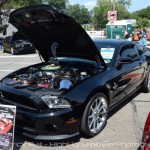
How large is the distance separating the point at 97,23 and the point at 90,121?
2591 inches

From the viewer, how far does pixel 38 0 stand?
223 feet

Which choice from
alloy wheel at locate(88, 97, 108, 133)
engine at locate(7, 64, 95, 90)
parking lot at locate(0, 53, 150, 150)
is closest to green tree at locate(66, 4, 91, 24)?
engine at locate(7, 64, 95, 90)

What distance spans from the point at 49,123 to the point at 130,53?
2782mm

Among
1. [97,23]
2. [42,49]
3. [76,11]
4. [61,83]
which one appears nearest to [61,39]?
[42,49]

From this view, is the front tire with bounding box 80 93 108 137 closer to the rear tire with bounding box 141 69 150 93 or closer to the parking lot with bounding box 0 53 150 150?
the parking lot with bounding box 0 53 150 150

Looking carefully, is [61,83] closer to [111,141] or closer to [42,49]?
[111,141]

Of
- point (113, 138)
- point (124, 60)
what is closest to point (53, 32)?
point (124, 60)

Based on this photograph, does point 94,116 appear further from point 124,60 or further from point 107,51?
point 107,51

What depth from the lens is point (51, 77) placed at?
4828 mm

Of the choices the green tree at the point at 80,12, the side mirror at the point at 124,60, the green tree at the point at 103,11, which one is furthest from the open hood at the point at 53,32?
the green tree at the point at 80,12

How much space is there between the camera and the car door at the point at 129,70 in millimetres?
5254

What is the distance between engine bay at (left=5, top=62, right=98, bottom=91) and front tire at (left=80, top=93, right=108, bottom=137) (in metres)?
0.40

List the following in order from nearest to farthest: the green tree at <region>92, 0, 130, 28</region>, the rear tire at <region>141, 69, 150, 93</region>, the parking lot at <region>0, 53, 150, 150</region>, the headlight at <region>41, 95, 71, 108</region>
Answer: the headlight at <region>41, 95, 71, 108</region>
the parking lot at <region>0, 53, 150, 150</region>
the rear tire at <region>141, 69, 150, 93</region>
the green tree at <region>92, 0, 130, 28</region>

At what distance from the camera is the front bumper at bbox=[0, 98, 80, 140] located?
3894 mm
